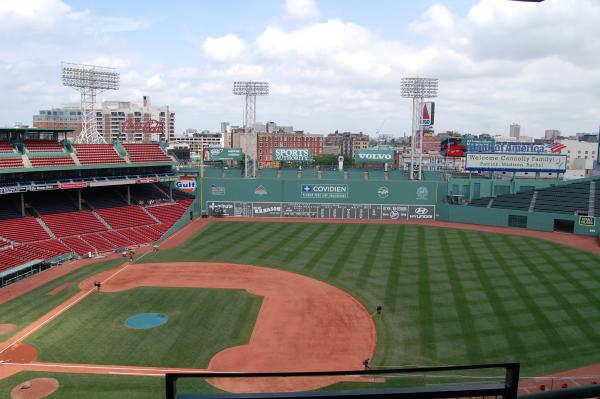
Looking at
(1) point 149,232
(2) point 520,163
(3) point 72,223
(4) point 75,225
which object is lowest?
(1) point 149,232

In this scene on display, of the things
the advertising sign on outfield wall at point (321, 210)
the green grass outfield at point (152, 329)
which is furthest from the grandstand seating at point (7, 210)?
the advertising sign on outfield wall at point (321, 210)

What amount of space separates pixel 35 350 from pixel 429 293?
948 inches

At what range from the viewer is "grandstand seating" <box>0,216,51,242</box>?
137 ft

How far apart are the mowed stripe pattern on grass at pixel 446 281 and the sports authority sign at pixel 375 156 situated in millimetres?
16340

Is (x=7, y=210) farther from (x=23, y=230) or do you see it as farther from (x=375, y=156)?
(x=375, y=156)

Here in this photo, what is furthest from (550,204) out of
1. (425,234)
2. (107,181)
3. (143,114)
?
(143,114)

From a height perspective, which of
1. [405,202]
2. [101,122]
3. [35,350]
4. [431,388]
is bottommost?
[35,350]

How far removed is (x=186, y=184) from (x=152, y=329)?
3974 cm

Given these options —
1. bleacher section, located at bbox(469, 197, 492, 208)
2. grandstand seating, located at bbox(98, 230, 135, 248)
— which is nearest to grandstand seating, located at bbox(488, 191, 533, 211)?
bleacher section, located at bbox(469, 197, 492, 208)

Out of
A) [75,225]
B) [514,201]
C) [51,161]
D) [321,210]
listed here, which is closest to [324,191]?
[321,210]

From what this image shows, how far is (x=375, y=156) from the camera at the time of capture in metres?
70.8

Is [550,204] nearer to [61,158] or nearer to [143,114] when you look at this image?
[61,158]

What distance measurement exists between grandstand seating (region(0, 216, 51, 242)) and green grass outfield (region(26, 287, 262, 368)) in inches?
606

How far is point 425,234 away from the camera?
5262cm
